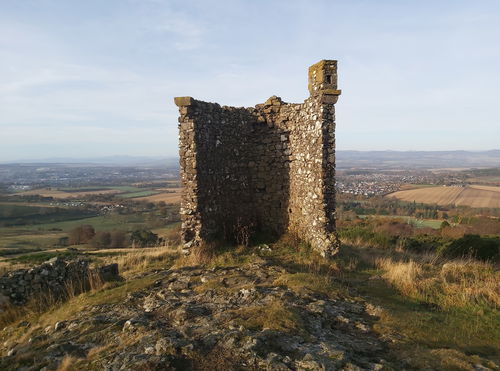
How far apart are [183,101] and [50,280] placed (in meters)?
5.82

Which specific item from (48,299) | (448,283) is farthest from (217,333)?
(448,283)

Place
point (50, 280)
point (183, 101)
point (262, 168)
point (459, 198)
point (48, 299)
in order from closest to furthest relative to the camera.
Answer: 1. point (48, 299)
2. point (50, 280)
3. point (183, 101)
4. point (262, 168)
5. point (459, 198)

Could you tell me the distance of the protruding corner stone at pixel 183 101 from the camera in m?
9.74

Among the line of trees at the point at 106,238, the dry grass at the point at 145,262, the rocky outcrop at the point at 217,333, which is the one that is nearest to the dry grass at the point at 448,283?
the rocky outcrop at the point at 217,333

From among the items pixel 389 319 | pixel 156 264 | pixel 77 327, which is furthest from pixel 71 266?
pixel 389 319

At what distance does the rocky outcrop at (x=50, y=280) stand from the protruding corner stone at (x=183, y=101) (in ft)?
16.4

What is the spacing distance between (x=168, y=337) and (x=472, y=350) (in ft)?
13.4

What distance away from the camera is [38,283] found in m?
8.34

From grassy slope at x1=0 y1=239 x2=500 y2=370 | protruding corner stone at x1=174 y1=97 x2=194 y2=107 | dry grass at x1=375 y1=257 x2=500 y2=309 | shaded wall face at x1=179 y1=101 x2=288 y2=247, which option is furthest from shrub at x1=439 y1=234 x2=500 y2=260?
protruding corner stone at x1=174 y1=97 x2=194 y2=107

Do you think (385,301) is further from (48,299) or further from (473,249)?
→ (473,249)

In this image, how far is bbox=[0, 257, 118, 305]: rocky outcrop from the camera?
26.4ft

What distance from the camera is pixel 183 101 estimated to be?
32.1 feet

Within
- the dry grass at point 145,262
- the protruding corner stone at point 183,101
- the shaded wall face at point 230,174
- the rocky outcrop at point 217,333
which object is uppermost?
the protruding corner stone at point 183,101

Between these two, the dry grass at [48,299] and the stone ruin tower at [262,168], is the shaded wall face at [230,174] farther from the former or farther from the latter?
the dry grass at [48,299]
